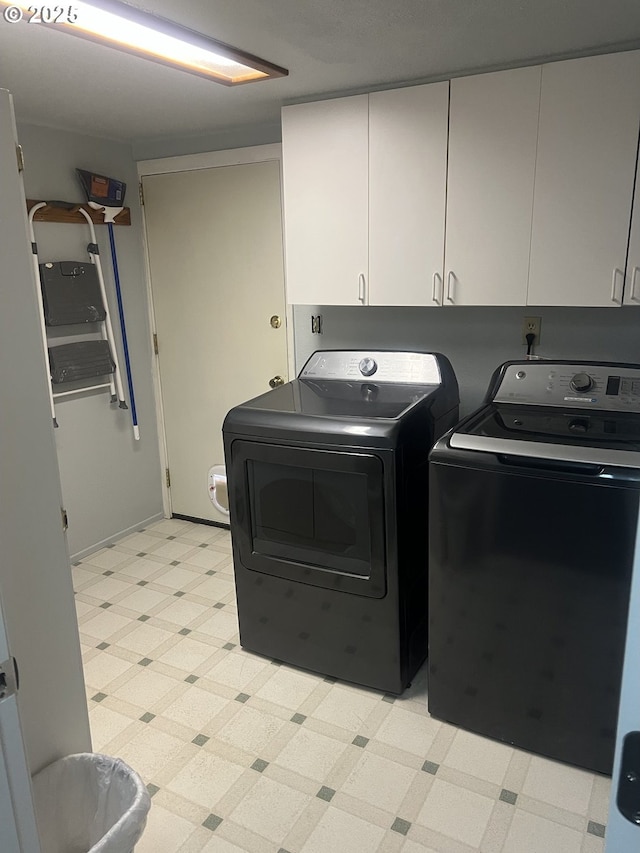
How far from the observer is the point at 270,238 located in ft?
10.7

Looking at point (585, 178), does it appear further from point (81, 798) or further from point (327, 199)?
point (81, 798)

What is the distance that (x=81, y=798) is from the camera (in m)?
1.65

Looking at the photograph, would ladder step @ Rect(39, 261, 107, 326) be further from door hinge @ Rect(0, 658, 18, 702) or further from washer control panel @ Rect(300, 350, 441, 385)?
door hinge @ Rect(0, 658, 18, 702)

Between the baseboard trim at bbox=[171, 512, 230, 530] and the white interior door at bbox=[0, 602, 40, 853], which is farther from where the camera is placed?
the baseboard trim at bbox=[171, 512, 230, 530]

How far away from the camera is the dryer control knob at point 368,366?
276cm

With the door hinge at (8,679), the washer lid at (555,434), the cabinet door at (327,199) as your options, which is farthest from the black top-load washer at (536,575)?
the door hinge at (8,679)

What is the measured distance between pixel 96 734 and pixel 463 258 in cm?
217

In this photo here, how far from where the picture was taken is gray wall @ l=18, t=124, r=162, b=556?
3.13m

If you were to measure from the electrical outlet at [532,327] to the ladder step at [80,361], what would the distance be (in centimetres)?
213

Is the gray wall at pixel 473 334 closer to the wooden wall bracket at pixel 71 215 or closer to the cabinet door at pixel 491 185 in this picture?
the cabinet door at pixel 491 185

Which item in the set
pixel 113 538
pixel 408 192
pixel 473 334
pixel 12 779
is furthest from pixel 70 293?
pixel 12 779

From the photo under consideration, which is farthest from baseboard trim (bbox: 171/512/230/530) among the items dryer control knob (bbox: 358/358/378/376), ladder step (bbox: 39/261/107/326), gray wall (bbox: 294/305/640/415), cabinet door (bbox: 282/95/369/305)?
cabinet door (bbox: 282/95/369/305)

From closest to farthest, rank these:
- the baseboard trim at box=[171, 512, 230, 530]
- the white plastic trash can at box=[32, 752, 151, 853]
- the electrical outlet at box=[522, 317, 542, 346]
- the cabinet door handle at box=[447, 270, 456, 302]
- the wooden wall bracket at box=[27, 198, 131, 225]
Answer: the white plastic trash can at box=[32, 752, 151, 853]
the cabinet door handle at box=[447, 270, 456, 302]
the electrical outlet at box=[522, 317, 542, 346]
the wooden wall bracket at box=[27, 198, 131, 225]
the baseboard trim at box=[171, 512, 230, 530]

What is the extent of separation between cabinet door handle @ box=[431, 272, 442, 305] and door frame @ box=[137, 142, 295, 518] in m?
0.87
